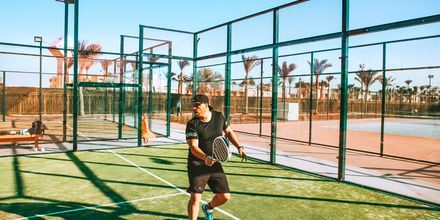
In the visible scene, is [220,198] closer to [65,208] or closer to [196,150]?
[196,150]

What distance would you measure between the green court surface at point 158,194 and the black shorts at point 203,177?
48.7 inches

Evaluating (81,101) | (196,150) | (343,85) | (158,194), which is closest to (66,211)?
(158,194)

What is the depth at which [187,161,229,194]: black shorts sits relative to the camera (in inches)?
178

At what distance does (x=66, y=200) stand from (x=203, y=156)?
12.4 feet

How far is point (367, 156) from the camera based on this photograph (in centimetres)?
1212

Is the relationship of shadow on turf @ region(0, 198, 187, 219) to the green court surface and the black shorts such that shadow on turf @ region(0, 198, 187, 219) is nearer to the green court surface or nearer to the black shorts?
the green court surface

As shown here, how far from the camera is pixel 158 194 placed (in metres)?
6.94

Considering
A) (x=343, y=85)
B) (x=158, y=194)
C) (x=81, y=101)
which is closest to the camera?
(x=158, y=194)

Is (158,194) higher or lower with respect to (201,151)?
lower

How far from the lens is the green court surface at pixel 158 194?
5895 millimetres

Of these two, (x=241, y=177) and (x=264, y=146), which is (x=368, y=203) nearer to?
(x=241, y=177)

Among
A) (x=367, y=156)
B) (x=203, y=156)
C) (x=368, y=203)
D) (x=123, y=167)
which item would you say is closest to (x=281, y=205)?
(x=368, y=203)

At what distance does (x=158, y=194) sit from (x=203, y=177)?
274 cm

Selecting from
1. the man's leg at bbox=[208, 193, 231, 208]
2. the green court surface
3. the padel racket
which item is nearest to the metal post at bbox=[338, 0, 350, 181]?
the green court surface
